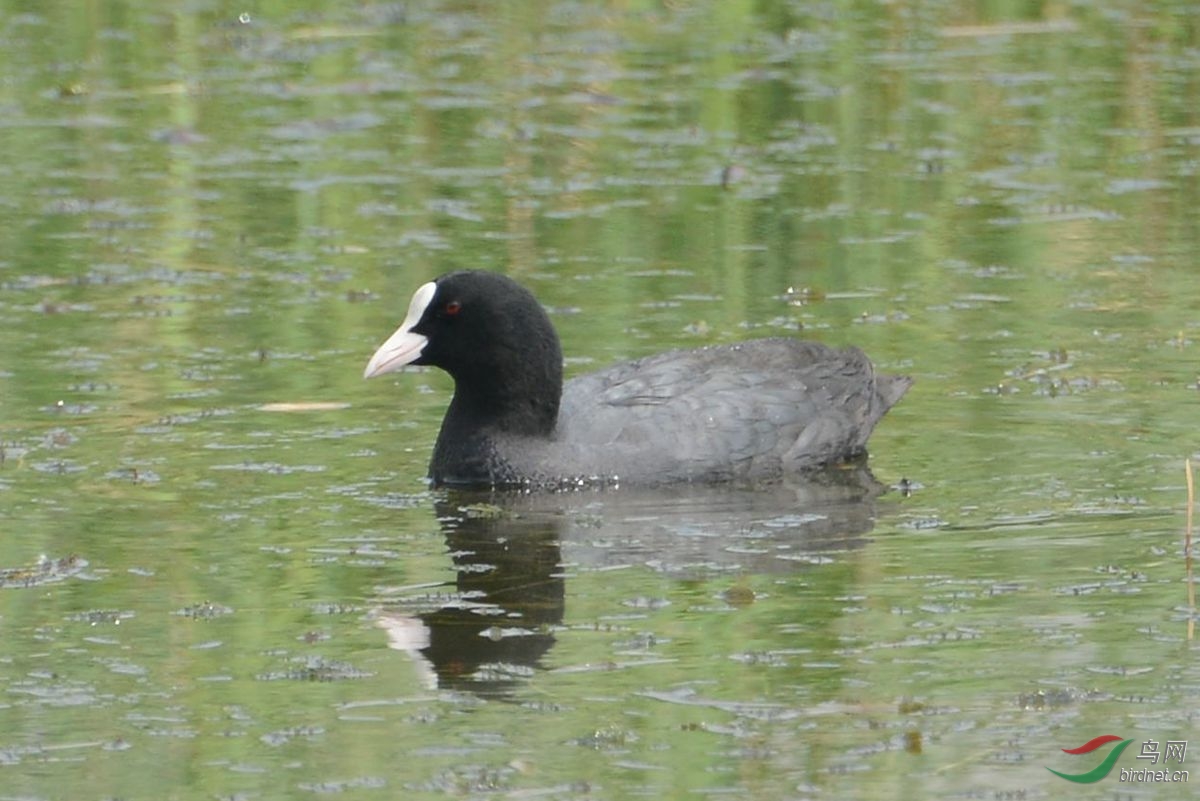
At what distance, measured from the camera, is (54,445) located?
931 centimetres

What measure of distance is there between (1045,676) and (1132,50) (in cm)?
1081

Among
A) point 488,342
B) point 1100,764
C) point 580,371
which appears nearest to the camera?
point 1100,764

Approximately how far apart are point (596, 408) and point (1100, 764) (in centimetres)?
392

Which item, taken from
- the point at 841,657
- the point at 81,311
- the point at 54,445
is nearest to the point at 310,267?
the point at 81,311

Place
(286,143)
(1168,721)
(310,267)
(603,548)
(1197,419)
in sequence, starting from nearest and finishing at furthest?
1. (1168,721)
2. (603,548)
3. (1197,419)
4. (310,267)
5. (286,143)

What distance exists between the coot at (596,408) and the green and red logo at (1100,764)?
11.2ft

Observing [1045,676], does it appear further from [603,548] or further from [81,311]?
[81,311]

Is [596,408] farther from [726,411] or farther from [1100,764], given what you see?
[1100,764]

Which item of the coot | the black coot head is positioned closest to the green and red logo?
the coot

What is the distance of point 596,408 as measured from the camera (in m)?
9.39

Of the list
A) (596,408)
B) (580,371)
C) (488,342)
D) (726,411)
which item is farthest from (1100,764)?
(580,371)

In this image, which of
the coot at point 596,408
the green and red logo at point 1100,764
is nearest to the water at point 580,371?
the green and red logo at point 1100,764

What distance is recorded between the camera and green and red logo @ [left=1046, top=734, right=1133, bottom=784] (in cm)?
564

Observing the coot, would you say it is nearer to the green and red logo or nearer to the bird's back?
the bird's back
